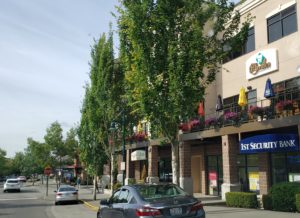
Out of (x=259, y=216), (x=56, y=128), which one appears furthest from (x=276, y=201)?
(x=56, y=128)

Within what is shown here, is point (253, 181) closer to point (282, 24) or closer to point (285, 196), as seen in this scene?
point (285, 196)

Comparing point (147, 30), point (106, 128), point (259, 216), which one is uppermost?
point (147, 30)

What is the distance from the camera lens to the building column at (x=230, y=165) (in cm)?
2102

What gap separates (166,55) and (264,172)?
990 cm

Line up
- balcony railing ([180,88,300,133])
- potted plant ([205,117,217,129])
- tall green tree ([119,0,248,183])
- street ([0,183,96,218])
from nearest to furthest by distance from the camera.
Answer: tall green tree ([119,0,248,183]) < balcony railing ([180,88,300,133]) < street ([0,183,96,218]) < potted plant ([205,117,217,129])

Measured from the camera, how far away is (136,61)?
607 inches

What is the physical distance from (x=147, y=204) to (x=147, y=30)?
25.9 ft

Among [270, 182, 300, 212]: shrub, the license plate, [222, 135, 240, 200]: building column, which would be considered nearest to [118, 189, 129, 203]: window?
the license plate

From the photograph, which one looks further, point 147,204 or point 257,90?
point 257,90

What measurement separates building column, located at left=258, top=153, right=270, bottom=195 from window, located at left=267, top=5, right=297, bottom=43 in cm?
644

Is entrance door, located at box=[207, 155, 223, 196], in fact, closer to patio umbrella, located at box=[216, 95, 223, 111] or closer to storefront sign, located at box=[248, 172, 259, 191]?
storefront sign, located at box=[248, 172, 259, 191]

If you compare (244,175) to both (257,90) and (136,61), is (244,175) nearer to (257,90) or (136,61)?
(257,90)

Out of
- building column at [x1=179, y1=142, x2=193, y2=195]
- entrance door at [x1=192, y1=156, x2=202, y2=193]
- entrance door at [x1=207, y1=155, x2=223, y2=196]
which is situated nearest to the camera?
building column at [x1=179, y1=142, x2=193, y2=195]

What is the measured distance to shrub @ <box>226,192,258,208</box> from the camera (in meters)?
18.2
